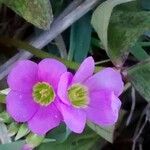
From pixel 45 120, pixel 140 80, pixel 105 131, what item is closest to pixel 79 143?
pixel 105 131

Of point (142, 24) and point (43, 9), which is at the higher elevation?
point (43, 9)

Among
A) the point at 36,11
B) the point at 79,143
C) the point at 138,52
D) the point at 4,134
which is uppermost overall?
the point at 36,11

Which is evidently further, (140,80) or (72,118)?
(140,80)

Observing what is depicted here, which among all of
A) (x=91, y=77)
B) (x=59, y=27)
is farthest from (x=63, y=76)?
(x=59, y=27)

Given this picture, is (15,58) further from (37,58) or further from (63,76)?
(63,76)

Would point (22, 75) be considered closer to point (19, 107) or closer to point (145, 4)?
point (19, 107)

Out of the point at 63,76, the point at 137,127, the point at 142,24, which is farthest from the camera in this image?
the point at 137,127
